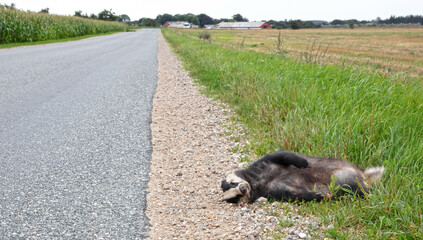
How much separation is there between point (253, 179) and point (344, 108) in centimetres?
222

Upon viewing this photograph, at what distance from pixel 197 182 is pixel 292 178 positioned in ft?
3.89

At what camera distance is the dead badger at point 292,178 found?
356 cm

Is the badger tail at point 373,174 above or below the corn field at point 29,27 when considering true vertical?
below

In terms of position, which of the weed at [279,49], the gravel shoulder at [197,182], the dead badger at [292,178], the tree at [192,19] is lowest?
the gravel shoulder at [197,182]

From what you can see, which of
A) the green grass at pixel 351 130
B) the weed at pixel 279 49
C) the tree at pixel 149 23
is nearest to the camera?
the green grass at pixel 351 130

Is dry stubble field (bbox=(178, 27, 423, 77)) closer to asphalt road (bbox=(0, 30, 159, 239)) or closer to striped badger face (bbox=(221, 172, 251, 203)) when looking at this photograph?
asphalt road (bbox=(0, 30, 159, 239))

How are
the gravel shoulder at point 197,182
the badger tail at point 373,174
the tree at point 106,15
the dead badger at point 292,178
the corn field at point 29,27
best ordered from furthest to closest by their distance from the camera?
the tree at point 106,15
the corn field at point 29,27
the dead badger at point 292,178
the badger tail at point 373,174
the gravel shoulder at point 197,182

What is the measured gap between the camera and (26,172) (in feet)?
14.3

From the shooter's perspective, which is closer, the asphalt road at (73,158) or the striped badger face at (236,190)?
the asphalt road at (73,158)

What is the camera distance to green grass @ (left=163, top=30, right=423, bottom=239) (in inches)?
114

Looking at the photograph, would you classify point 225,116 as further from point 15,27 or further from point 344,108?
point 15,27

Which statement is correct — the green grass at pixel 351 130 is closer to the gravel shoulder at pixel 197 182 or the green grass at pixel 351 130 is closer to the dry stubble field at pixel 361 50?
the gravel shoulder at pixel 197 182

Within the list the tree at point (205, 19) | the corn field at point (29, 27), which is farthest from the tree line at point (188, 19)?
the corn field at point (29, 27)

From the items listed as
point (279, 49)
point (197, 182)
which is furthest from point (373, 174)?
point (279, 49)
